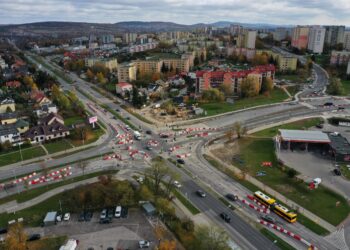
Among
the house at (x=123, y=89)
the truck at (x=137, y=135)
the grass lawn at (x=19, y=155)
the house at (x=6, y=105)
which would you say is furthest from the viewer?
the house at (x=123, y=89)

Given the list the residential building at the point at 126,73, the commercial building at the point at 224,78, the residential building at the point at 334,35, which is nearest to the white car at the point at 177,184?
the commercial building at the point at 224,78

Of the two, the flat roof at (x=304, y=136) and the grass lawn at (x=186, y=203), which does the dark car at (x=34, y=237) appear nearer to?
the grass lawn at (x=186, y=203)

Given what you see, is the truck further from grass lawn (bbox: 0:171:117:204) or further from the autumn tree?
the autumn tree

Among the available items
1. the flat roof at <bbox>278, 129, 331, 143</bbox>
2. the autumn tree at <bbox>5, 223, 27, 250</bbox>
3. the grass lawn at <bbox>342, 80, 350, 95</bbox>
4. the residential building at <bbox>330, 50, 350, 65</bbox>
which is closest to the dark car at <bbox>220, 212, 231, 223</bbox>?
the autumn tree at <bbox>5, 223, 27, 250</bbox>

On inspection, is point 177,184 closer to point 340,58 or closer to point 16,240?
point 16,240

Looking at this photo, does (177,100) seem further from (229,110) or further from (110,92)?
(110,92)

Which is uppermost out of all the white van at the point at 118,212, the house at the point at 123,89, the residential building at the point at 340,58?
the residential building at the point at 340,58

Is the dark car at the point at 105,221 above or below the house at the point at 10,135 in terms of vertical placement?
below
